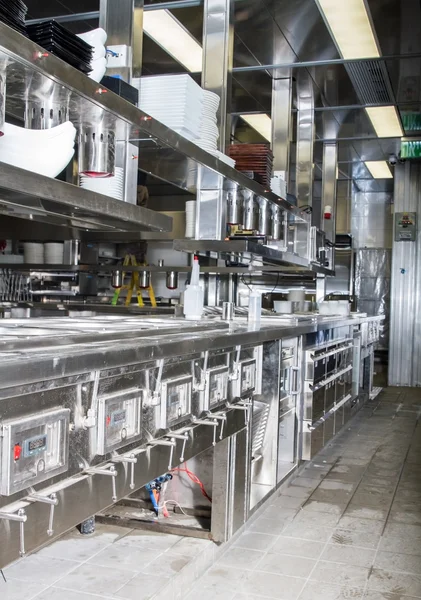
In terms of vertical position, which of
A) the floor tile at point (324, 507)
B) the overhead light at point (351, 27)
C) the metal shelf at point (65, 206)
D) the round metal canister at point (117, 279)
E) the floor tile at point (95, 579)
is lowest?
the floor tile at point (324, 507)

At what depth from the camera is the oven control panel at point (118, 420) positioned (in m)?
1.92

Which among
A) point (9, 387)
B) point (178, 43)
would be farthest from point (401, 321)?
point (9, 387)

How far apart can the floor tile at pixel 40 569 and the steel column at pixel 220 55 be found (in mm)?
2761

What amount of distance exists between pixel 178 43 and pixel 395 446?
380cm

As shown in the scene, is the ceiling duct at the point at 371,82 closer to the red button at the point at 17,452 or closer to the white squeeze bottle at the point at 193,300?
the white squeeze bottle at the point at 193,300

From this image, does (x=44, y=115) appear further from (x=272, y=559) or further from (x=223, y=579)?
(x=272, y=559)

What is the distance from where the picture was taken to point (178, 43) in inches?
224

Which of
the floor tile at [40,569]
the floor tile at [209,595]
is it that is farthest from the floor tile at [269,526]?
the floor tile at [40,569]

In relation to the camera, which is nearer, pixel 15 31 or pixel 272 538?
pixel 15 31

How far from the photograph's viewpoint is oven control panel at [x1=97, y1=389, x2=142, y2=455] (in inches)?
75.5

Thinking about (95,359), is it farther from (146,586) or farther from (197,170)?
(197,170)

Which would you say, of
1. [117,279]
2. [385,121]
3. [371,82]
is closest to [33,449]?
[371,82]

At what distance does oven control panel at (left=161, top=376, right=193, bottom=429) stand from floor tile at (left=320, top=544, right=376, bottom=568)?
1.14 meters

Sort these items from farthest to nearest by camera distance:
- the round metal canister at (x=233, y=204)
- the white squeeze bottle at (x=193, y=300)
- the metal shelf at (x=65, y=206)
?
the round metal canister at (x=233, y=204), the white squeeze bottle at (x=193, y=300), the metal shelf at (x=65, y=206)
